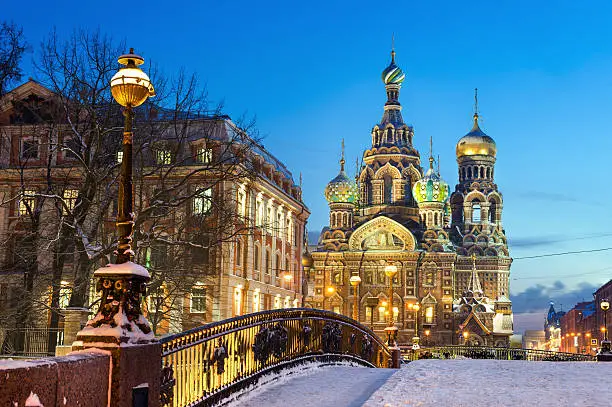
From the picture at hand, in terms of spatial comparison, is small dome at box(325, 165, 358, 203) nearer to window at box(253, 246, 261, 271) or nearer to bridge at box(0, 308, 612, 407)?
window at box(253, 246, 261, 271)

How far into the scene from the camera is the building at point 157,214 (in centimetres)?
2664

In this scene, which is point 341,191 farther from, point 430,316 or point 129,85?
point 129,85

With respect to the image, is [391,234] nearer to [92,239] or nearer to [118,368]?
[92,239]

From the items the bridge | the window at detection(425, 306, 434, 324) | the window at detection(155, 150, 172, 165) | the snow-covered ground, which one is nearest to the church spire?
the window at detection(425, 306, 434, 324)

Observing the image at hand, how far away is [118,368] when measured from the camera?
26.6ft

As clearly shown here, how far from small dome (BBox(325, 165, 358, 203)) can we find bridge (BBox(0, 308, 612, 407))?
73711 millimetres

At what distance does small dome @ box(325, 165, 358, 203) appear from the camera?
327ft

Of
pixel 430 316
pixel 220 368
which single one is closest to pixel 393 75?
pixel 430 316

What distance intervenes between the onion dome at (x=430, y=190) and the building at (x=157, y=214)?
33.2m

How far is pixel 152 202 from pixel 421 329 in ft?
222

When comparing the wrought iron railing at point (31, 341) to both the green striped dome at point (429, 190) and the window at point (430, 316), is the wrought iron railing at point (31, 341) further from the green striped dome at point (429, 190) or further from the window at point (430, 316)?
the green striped dome at point (429, 190)

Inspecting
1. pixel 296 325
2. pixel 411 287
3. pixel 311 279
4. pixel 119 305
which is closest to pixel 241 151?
pixel 296 325

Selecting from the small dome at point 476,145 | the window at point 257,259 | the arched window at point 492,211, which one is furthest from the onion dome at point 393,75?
the window at point 257,259

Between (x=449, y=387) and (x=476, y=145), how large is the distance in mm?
102469
